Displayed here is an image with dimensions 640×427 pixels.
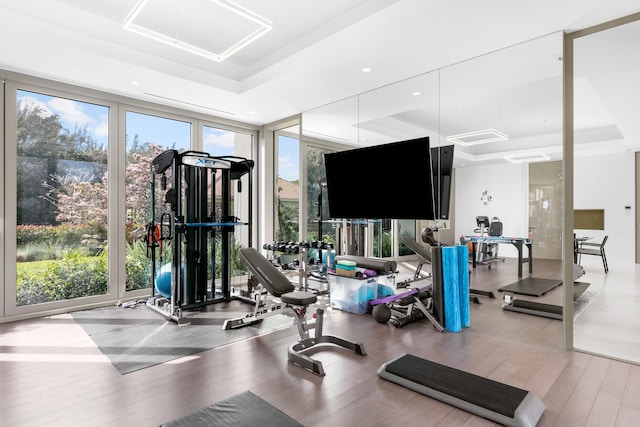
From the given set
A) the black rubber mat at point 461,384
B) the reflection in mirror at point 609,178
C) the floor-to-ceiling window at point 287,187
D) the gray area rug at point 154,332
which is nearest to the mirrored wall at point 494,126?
the reflection in mirror at point 609,178

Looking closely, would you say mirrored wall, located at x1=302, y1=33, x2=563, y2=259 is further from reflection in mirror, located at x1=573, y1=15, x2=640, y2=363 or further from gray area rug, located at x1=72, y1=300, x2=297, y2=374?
gray area rug, located at x1=72, y1=300, x2=297, y2=374

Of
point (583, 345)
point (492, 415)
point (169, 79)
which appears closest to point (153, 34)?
point (169, 79)

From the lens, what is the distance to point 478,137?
13.3 feet

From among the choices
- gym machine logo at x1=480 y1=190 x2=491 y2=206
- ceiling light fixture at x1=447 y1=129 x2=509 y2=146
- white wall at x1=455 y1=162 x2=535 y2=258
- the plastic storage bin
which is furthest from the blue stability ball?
gym machine logo at x1=480 y1=190 x2=491 y2=206

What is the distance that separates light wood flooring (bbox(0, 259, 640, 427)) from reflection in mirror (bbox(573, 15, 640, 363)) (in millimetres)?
206

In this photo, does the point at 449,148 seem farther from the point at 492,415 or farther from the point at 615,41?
the point at 492,415

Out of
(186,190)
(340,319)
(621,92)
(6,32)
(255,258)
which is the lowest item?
(340,319)

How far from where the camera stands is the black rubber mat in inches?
88.6

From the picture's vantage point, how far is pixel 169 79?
4.56m

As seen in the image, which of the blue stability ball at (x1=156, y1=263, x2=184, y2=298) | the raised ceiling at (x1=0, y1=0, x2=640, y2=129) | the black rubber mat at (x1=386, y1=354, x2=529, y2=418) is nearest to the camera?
the black rubber mat at (x1=386, y1=354, x2=529, y2=418)

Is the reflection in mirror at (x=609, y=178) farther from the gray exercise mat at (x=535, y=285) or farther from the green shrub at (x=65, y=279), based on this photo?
the green shrub at (x=65, y=279)

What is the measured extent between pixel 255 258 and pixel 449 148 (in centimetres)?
249

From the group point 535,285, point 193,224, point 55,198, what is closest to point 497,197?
point 535,285

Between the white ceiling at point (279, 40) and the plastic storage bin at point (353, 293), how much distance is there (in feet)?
7.14
